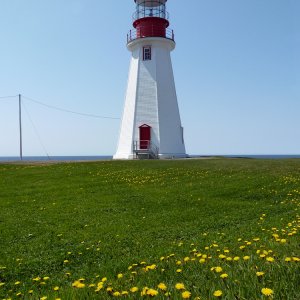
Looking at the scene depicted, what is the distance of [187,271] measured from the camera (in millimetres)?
5410

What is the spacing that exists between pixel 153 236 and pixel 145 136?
27.6 m

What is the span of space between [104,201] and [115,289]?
9.77 metres

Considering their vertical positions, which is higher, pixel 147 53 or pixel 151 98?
pixel 147 53

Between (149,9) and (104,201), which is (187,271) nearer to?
(104,201)

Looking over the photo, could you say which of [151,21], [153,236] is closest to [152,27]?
[151,21]

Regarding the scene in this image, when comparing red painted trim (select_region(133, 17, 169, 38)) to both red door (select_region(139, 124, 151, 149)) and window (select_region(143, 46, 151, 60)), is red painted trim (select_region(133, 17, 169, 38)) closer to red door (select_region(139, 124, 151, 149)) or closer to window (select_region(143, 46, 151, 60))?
window (select_region(143, 46, 151, 60))

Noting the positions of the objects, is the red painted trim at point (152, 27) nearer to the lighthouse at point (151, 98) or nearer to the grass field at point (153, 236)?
the lighthouse at point (151, 98)

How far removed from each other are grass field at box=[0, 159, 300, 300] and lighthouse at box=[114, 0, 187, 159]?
1535 centimetres

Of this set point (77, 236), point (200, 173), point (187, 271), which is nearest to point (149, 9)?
point (200, 173)

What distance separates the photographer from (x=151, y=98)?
122 ft

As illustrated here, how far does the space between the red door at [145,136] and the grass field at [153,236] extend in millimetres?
15116

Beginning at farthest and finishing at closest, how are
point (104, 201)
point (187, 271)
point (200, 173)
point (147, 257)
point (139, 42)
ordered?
point (139, 42), point (200, 173), point (104, 201), point (147, 257), point (187, 271)

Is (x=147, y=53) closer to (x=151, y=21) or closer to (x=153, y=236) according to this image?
(x=151, y=21)

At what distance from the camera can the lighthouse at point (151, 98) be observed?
36.8 metres
